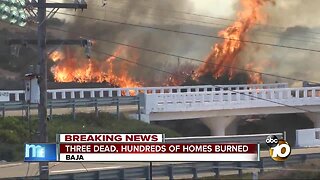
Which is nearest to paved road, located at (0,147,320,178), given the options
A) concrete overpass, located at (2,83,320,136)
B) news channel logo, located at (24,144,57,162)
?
news channel logo, located at (24,144,57,162)

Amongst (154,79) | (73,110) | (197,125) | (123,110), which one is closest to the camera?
(73,110)

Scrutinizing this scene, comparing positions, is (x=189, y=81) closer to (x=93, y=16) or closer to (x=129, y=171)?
(x=93, y=16)

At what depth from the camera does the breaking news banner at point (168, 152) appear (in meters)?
18.2

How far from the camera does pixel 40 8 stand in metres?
20.5

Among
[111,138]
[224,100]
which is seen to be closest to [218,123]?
[224,100]

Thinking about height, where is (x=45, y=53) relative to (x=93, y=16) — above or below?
below

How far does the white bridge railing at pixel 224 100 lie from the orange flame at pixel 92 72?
25169 millimetres

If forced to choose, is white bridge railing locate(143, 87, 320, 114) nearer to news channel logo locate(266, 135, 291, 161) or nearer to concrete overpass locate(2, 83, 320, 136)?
concrete overpass locate(2, 83, 320, 136)

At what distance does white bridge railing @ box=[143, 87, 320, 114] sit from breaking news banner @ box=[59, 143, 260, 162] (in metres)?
19.1

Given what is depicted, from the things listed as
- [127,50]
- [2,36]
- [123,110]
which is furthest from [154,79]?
[123,110]

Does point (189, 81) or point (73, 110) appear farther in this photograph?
point (189, 81)

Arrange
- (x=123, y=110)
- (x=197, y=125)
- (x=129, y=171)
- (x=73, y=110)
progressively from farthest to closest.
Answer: (x=197, y=125)
(x=123, y=110)
(x=73, y=110)
(x=129, y=171)

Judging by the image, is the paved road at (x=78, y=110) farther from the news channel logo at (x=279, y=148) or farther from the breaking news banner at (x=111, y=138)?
the news channel logo at (x=279, y=148)

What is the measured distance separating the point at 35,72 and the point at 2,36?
2169 inches
